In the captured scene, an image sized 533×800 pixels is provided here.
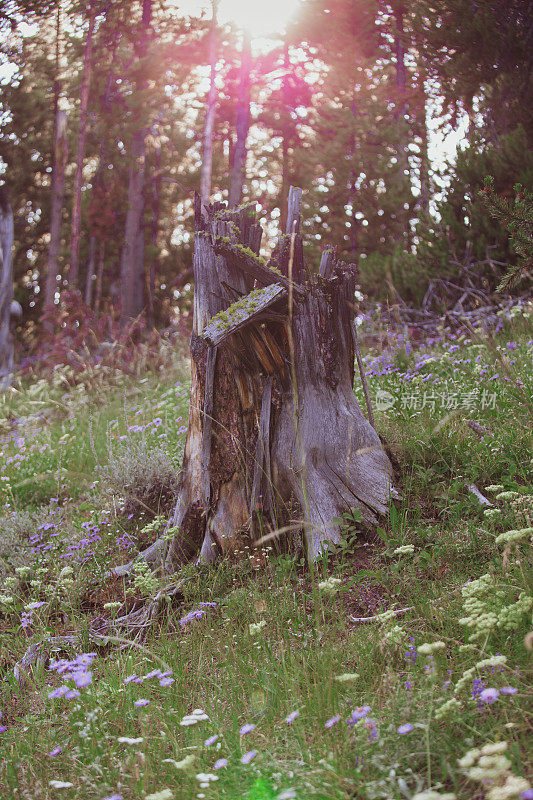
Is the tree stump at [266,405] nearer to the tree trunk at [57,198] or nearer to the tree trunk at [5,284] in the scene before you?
the tree trunk at [5,284]

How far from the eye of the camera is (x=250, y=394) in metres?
3.82

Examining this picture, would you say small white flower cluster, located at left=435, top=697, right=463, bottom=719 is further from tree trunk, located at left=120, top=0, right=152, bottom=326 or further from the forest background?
tree trunk, located at left=120, top=0, right=152, bottom=326

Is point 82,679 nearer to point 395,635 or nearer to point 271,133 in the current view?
point 395,635

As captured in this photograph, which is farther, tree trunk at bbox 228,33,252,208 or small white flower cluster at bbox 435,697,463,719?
tree trunk at bbox 228,33,252,208

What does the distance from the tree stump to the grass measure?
0.83 ft

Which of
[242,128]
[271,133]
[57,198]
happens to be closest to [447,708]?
[242,128]

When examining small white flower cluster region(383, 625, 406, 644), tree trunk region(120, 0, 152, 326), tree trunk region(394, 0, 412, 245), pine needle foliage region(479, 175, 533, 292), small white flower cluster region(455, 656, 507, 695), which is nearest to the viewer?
small white flower cluster region(455, 656, 507, 695)

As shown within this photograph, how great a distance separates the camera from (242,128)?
17844mm

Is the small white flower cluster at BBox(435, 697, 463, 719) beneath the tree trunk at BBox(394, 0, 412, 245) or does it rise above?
beneath

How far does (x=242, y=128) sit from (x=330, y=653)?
58.5 ft

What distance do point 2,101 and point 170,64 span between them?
4902mm

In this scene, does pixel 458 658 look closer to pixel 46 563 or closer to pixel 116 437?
pixel 46 563

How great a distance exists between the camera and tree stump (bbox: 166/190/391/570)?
3.65 meters

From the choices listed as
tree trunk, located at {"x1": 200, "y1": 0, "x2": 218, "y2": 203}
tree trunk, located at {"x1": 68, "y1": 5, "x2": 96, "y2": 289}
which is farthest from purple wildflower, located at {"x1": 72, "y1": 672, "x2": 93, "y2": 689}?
tree trunk, located at {"x1": 200, "y1": 0, "x2": 218, "y2": 203}
